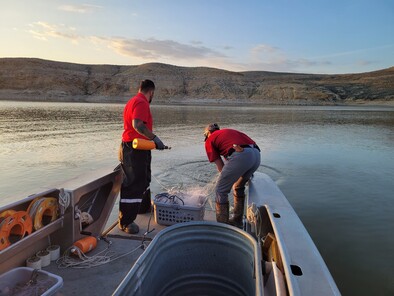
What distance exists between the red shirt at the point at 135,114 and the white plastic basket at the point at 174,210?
98cm

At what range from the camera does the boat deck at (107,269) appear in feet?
11.0

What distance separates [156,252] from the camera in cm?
247

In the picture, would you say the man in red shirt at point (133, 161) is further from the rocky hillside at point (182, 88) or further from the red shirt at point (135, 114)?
the rocky hillside at point (182, 88)

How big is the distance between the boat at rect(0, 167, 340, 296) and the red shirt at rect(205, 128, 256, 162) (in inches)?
31.0

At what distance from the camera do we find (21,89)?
76.4m

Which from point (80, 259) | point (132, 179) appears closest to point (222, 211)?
point (132, 179)

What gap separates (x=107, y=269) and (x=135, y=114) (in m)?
1.84

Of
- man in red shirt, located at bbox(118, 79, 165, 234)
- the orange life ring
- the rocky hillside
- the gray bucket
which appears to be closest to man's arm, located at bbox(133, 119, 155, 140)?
man in red shirt, located at bbox(118, 79, 165, 234)

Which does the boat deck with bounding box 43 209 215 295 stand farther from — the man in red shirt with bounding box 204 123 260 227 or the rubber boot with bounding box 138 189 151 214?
the man in red shirt with bounding box 204 123 260 227

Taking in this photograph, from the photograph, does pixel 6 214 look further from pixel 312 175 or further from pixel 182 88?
pixel 182 88

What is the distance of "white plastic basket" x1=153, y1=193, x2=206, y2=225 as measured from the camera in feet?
15.5

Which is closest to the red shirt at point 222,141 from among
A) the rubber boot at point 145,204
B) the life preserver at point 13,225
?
the rubber boot at point 145,204

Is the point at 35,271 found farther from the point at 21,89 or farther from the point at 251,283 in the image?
the point at 21,89

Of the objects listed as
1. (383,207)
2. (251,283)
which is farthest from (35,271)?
(383,207)
